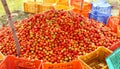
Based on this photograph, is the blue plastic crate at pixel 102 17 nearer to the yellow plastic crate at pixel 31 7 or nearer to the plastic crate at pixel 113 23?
the plastic crate at pixel 113 23

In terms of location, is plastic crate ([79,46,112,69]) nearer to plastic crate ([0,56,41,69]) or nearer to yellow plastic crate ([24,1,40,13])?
plastic crate ([0,56,41,69])

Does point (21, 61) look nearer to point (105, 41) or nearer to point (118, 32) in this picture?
point (105, 41)

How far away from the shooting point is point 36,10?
7.68 m

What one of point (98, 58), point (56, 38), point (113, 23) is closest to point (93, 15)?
point (113, 23)

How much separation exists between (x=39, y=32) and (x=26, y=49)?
52 centimetres

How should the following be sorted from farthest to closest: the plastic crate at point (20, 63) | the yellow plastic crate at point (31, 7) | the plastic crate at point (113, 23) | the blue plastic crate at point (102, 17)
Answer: the yellow plastic crate at point (31, 7) < the blue plastic crate at point (102, 17) < the plastic crate at point (113, 23) < the plastic crate at point (20, 63)

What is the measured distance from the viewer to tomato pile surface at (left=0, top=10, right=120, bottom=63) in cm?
425

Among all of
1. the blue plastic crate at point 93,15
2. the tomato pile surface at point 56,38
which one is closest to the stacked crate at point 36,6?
the blue plastic crate at point 93,15

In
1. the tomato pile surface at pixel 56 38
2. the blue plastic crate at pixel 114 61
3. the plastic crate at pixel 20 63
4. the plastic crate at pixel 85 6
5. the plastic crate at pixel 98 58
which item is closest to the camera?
the blue plastic crate at pixel 114 61

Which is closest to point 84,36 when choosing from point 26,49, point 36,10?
point 26,49

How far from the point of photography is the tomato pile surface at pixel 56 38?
4254 mm

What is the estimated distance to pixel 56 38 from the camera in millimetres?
4523

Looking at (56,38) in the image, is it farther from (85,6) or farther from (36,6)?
(36,6)

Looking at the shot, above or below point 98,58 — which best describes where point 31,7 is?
above
